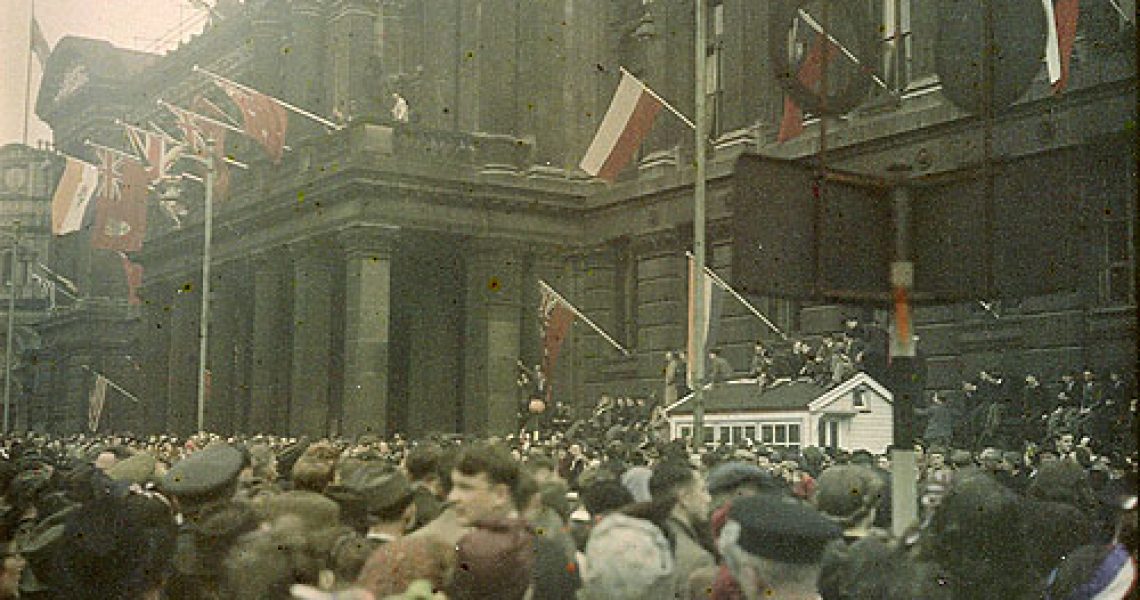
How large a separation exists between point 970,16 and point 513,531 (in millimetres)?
9610

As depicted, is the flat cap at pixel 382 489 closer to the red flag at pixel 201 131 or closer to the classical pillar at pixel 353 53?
the red flag at pixel 201 131

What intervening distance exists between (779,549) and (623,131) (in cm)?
1298

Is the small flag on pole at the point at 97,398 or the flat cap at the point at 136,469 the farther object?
the small flag on pole at the point at 97,398

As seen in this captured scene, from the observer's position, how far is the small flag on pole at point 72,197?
2019 centimetres

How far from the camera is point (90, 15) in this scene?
38.1 feet

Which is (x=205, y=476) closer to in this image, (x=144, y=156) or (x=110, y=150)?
(x=144, y=156)

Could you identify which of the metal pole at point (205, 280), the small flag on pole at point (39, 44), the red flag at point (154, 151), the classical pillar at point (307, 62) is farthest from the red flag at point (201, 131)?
the small flag on pole at point (39, 44)

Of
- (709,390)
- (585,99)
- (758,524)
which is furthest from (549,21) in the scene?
(758,524)

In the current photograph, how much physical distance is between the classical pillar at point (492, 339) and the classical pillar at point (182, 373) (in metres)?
9.62

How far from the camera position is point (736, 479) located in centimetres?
654

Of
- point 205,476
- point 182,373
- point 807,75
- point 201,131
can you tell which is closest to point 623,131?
point 807,75

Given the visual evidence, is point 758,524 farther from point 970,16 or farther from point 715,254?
point 715,254

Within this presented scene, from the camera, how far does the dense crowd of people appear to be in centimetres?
Answer: 471

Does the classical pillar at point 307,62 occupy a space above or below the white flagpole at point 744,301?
above
